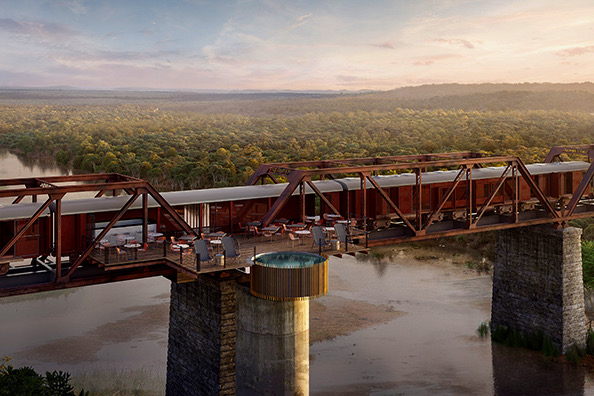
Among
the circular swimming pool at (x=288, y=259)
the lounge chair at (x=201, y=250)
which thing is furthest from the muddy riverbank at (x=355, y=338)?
the lounge chair at (x=201, y=250)

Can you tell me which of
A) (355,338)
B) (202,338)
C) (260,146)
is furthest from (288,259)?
(260,146)

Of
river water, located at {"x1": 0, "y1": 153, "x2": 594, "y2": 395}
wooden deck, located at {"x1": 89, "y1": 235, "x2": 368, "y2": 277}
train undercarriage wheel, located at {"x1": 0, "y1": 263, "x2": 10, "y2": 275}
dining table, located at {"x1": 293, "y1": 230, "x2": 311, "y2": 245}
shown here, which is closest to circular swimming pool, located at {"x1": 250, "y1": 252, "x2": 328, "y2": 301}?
wooden deck, located at {"x1": 89, "y1": 235, "x2": 368, "y2": 277}

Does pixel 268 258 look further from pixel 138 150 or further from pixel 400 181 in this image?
pixel 138 150

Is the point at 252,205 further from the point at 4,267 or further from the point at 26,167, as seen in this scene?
the point at 26,167

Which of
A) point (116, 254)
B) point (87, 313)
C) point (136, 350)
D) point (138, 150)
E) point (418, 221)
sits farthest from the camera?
point (138, 150)

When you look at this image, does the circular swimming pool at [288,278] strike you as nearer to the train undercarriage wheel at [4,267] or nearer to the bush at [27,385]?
the bush at [27,385]

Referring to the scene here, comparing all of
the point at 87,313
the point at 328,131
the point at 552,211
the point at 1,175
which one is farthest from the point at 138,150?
the point at 552,211
